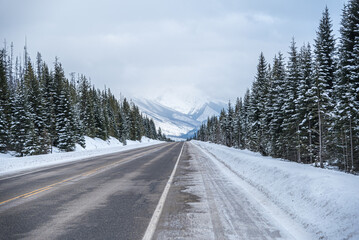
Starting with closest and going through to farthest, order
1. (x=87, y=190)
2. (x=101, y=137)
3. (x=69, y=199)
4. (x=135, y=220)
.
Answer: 1. (x=135, y=220)
2. (x=69, y=199)
3. (x=87, y=190)
4. (x=101, y=137)

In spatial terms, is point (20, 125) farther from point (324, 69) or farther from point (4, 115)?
point (324, 69)

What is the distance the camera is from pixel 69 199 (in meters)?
7.62

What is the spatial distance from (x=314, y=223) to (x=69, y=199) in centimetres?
659

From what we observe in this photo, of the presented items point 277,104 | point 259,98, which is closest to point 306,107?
point 277,104

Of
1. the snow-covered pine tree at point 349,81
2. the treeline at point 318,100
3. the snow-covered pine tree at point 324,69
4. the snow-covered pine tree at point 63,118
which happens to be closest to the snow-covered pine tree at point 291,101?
the treeline at point 318,100

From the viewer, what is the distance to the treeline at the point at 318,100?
2259 centimetres

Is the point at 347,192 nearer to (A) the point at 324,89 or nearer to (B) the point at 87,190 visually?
(B) the point at 87,190

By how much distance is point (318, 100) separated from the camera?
24.7 metres

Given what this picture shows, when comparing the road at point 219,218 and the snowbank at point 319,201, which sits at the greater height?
the snowbank at point 319,201

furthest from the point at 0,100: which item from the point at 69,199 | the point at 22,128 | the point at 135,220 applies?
the point at 135,220

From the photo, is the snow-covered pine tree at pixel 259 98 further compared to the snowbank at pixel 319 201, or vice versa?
the snow-covered pine tree at pixel 259 98

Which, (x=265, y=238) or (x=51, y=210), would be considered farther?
(x=51, y=210)

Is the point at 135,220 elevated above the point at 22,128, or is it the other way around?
the point at 22,128

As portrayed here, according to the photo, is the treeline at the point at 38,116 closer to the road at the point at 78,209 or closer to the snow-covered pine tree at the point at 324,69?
the road at the point at 78,209
